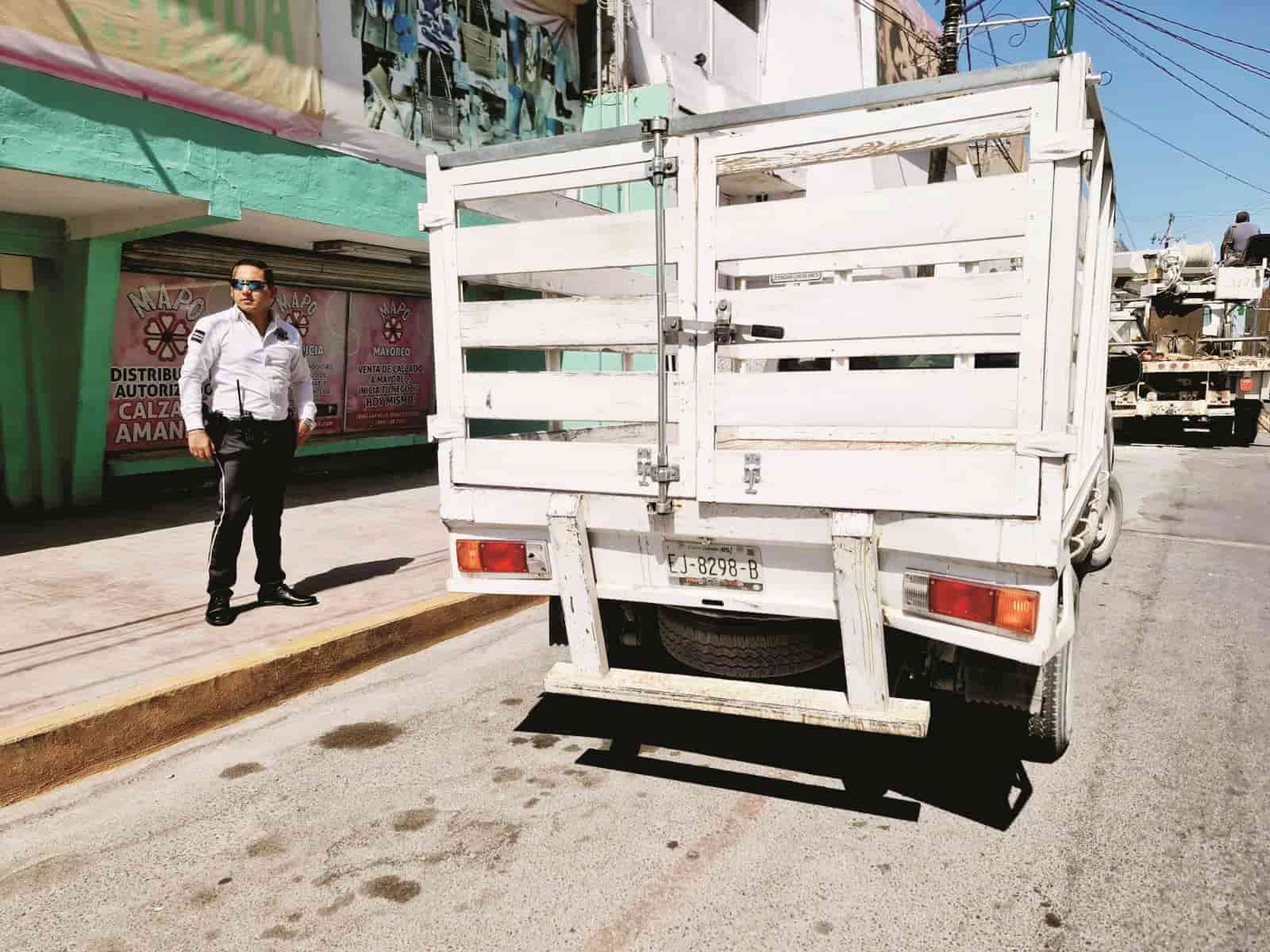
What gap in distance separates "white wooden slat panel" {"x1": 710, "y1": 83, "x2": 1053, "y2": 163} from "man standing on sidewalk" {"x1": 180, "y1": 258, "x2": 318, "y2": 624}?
2912 mm

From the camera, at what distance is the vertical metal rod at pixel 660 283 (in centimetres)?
318

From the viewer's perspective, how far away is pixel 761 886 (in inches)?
111

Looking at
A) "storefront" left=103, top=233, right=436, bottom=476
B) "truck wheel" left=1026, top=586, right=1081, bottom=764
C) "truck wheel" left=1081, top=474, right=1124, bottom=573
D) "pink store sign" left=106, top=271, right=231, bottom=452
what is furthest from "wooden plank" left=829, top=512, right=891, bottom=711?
"pink store sign" left=106, top=271, right=231, bottom=452

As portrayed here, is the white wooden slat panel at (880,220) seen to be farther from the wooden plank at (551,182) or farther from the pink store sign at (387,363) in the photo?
the pink store sign at (387,363)

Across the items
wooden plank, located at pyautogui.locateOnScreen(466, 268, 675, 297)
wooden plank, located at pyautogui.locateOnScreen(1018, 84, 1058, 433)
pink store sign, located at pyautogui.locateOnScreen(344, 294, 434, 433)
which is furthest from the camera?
pink store sign, located at pyautogui.locateOnScreen(344, 294, 434, 433)

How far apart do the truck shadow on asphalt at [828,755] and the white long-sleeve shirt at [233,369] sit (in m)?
2.21

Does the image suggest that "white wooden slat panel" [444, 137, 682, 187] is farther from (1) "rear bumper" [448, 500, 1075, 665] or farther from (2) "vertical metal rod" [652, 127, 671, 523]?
(1) "rear bumper" [448, 500, 1075, 665]

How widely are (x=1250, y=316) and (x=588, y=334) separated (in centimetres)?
1908

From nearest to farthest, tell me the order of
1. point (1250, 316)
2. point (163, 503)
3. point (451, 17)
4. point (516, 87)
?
point (163, 503), point (451, 17), point (516, 87), point (1250, 316)

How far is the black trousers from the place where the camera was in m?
5.00

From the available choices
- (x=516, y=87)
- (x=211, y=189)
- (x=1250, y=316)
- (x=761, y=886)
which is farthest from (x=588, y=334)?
(x=1250, y=316)

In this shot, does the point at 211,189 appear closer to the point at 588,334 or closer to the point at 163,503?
the point at 163,503

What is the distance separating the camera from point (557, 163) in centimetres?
345

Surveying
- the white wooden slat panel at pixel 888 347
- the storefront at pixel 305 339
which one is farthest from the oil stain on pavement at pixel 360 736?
the storefront at pixel 305 339
